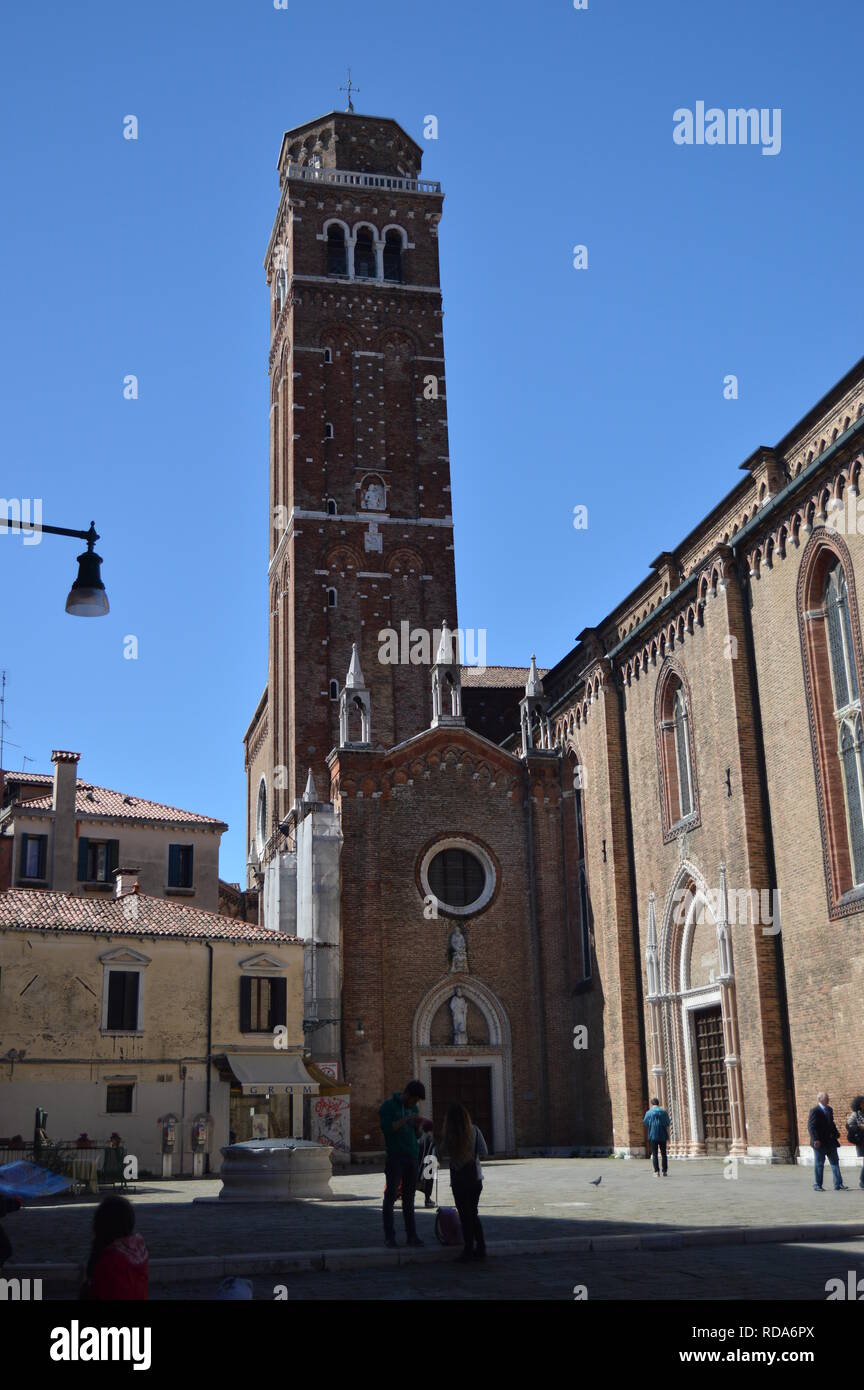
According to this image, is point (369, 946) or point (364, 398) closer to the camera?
point (369, 946)

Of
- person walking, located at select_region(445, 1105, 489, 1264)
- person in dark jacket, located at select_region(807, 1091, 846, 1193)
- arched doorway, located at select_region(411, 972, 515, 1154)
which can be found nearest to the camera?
person walking, located at select_region(445, 1105, 489, 1264)

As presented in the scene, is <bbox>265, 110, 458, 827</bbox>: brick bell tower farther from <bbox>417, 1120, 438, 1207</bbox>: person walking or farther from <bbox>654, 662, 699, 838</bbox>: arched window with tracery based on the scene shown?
<bbox>417, 1120, 438, 1207</bbox>: person walking

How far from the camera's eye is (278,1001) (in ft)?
106

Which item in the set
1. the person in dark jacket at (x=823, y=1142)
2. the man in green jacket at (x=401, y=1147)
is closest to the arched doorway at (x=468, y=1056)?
the person in dark jacket at (x=823, y=1142)

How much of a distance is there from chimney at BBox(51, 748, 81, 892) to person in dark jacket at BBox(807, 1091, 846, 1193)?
1092 inches

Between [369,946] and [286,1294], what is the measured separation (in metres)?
24.4

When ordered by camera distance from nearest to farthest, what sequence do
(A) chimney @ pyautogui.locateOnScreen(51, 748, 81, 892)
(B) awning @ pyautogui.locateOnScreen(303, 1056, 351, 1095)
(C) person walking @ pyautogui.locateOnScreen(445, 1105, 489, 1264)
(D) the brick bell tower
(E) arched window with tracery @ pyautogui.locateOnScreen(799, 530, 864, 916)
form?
(C) person walking @ pyautogui.locateOnScreen(445, 1105, 489, 1264)
(E) arched window with tracery @ pyautogui.locateOnScreen(799, 530, 864, 916)
(B) awning @ pyautogui.locateOnScreen(303, 1056, 351, 1095)
(A) chimney @ pyautogui.locateOnScreen(51, 748, 81, 892)
(D) the brick bell tower

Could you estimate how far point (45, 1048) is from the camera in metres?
28.9

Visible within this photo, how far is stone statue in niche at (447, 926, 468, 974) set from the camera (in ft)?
114

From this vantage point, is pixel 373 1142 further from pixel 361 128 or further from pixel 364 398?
pixel 361 128

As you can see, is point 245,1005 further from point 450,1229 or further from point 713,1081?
point 450,1229

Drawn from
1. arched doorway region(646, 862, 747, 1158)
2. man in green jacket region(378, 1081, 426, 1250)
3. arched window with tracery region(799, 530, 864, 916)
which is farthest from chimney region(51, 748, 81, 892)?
man in green jacket region(378, 1081, 426, 1250)

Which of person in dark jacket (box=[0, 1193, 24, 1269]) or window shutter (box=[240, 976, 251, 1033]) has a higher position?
window shutter (box=[240, 976, 251, 1033])
